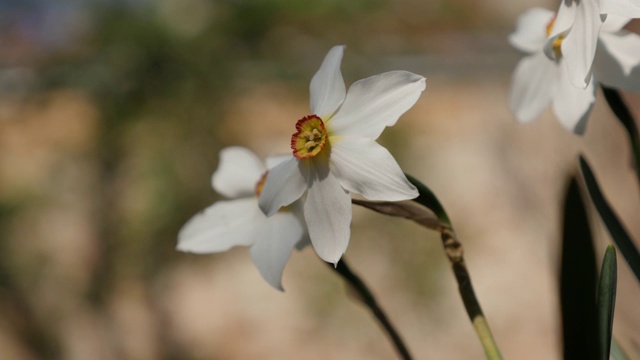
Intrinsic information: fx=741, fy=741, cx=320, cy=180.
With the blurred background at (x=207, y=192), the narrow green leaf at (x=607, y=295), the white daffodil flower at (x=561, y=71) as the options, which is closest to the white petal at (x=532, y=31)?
the white daffodil flower at (x=561, y=71)

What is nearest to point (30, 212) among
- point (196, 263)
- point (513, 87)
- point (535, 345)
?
point (196, 263)

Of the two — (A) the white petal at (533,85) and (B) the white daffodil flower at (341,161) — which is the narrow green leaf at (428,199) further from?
(A) the white petal at (533,85)

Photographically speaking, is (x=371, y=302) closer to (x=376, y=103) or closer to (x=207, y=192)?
(x=376, y=103)

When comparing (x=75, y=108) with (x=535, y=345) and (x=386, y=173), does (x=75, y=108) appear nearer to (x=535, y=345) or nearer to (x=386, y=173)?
(x=535, y=345)

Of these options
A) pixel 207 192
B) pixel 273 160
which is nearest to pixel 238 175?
pixel 273 160

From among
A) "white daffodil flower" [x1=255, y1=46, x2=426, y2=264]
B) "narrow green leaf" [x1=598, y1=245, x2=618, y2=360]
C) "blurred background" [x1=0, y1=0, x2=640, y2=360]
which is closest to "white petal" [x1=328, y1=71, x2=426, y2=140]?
"white daffodil flower" [x1=255, y1=46, x2=426, y2=264]

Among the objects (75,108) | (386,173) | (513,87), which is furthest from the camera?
(75,108)
